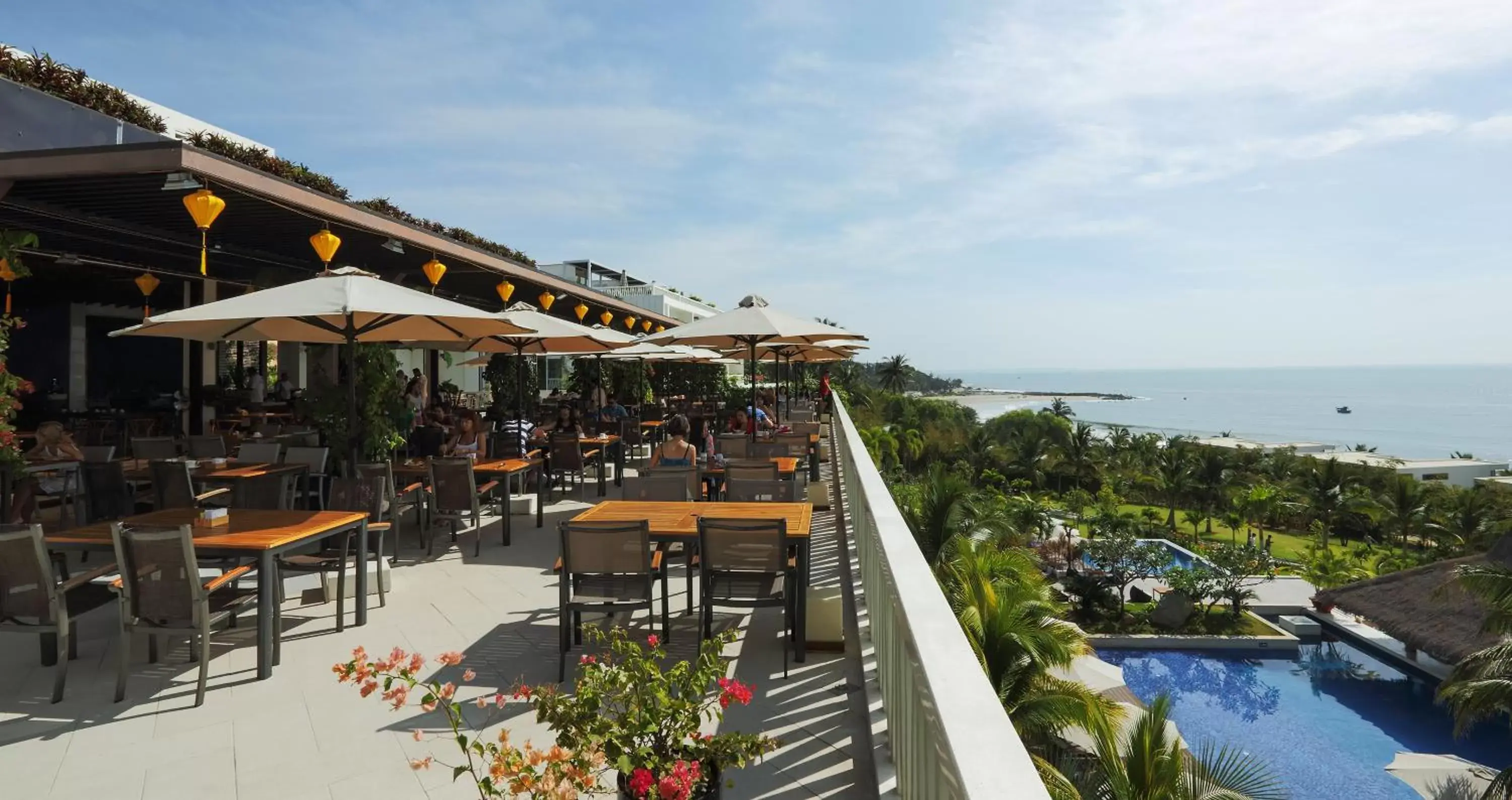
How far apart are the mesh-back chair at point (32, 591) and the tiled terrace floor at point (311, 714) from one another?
310mm

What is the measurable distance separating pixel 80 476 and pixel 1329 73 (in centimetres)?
1435

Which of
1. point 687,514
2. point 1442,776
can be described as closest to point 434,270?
point 687,514

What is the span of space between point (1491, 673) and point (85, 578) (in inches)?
719

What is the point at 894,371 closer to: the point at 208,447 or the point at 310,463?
the point at 208,447

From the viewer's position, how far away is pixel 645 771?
1996 mm

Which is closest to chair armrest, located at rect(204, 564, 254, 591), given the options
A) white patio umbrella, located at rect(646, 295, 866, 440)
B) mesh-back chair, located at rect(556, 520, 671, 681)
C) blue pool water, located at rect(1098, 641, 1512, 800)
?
mesh-back chair, located at rect(556, 520, 671, 681)

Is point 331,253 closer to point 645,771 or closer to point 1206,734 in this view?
point 645,771

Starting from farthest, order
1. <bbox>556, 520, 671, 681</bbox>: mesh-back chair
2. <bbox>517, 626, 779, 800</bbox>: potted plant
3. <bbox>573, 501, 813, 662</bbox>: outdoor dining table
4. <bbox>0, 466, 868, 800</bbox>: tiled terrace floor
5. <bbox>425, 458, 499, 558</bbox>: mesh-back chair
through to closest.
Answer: <bbox>425, 458, 499, 558</bbox>: mesh-back chair → <bbox>573, 501, 813, 662</bbox>: outdoor dining table → <bbox>556, 520, 671, 681</bbox>: mesh-back chair → <bbox>0, 466, 868, 800</bbox>: tiled terrace floor → <bbox>517, 626, 779, 800</bbox>: potted plant

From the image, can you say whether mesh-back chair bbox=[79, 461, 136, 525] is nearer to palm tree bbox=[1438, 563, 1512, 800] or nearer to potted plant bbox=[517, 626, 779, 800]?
potted plant bbox=[517, 626, 779, 800]

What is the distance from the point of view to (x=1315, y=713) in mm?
26422

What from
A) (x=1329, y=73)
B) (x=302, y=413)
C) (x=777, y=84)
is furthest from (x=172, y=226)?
(x=1329, y=73)

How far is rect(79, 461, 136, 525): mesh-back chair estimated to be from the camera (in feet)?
19.3

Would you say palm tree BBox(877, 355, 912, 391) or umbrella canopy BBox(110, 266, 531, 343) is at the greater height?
palm tree BBox(877, 355, 912, 391)

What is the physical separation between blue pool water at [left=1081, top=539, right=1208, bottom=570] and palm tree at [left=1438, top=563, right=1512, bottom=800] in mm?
22865
